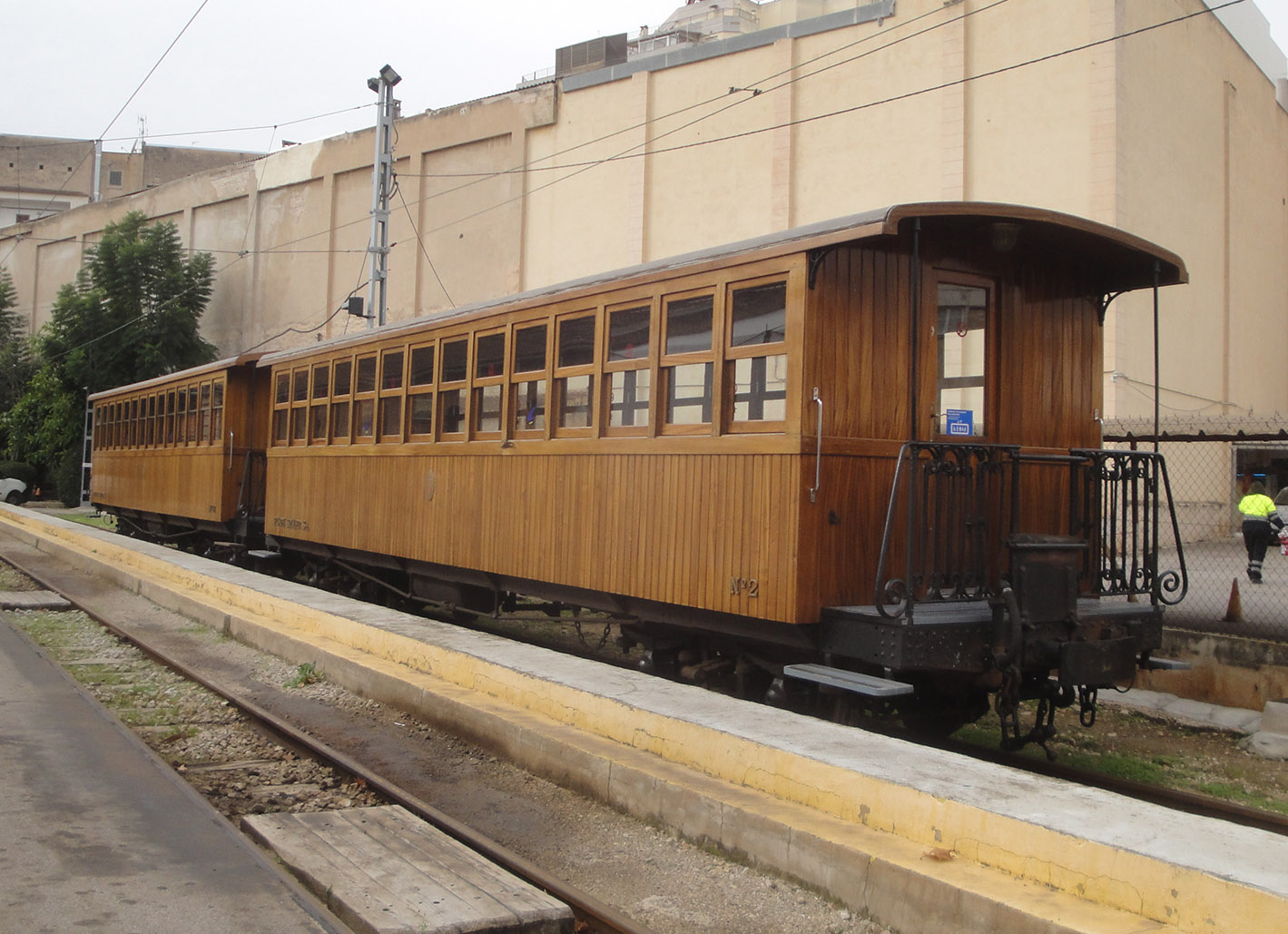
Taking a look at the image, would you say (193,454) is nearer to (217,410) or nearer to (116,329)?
(217,410)

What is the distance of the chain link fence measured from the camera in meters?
9.65

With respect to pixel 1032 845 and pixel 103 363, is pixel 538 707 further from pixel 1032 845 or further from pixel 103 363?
A: pixel 103 363

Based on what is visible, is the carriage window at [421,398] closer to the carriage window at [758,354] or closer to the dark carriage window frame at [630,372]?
the dark carriage window frame at [630,372]

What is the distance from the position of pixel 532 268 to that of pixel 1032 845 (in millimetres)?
26927

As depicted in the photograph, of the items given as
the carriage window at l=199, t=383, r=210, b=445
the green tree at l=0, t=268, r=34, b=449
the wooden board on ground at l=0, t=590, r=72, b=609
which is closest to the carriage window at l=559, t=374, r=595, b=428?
the wooden board on ground at l=0, t=590, r=72, b=609

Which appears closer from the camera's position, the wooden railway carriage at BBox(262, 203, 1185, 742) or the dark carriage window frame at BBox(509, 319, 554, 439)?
the wooden railway carriage at BBox(262, 203, 1185, 742)

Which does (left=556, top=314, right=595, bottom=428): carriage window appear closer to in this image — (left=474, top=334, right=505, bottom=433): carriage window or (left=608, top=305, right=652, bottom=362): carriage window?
(left=608, top=305, right=652, bottom=362): carriage window

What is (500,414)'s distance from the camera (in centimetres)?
861

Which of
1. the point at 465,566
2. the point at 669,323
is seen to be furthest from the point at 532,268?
the point at 669,323

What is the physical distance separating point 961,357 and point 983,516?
0.94 m

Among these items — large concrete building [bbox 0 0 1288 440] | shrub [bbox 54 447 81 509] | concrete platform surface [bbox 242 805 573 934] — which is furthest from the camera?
shrub [bbox 54 447 81 509]

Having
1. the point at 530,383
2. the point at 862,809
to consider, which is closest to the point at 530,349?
the point at 530,383

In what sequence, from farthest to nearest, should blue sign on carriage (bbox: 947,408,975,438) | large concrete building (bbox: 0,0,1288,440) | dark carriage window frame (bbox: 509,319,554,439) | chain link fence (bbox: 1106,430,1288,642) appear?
large concrete building (bbox: 0,0,1288,440)
chain link fence (bbox: 1106,430,1288,642)
dark carriage window frame (bbox: 509,319,554,439)
blue sign on carriage (bbox: 947,408,975,438)

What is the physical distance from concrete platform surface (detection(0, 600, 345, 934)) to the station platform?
1.49 m
